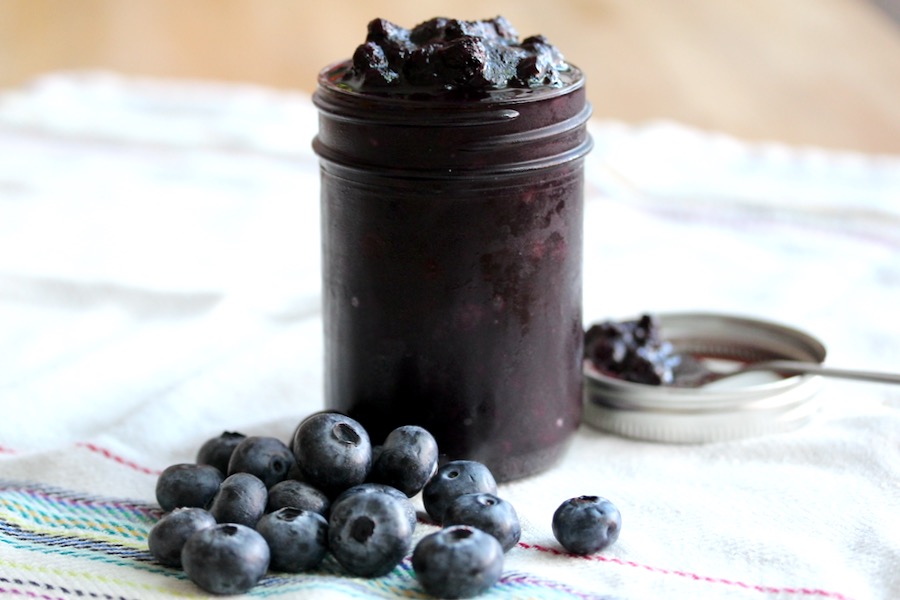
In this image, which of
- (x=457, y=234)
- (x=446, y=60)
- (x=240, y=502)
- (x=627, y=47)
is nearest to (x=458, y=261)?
(x=457, y=234)

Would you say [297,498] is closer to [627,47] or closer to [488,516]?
[488,516]

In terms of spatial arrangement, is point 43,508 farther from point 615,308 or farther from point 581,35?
point 581,35

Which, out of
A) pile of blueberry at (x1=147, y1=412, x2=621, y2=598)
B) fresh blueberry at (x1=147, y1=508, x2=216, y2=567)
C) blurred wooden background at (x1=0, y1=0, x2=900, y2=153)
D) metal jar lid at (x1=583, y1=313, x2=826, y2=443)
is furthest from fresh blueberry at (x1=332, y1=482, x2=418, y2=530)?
blurred wooden background at (x1=0, y1=0, x2=900, y2=153)

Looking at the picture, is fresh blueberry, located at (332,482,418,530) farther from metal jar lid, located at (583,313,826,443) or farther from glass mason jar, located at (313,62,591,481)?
metal jar lid, located at (583,313,826,443)

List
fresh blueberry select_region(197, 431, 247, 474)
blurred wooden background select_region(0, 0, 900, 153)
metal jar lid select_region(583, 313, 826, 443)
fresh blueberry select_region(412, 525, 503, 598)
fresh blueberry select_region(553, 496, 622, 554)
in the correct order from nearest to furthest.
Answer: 1. fresh blueberry select_region(412, 525, 503, 598)
2. fresh blueberry select_region(553, 496, 622, 554)
3. fresh blueberry select_region(197, 431, 247, 474)
4. metal jar lid select_region(583, 313, 826, 443)
5. blurred wooden background select_region(0, 0, 900, 153)

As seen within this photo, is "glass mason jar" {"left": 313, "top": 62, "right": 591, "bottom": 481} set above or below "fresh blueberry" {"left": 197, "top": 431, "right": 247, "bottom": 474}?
above

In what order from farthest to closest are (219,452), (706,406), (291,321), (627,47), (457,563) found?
(627,47), (291,321), (706,406), (219,452), (457,563)

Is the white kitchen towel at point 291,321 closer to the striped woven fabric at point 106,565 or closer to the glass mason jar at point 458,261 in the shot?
the striped woven fabric at point 106,565
